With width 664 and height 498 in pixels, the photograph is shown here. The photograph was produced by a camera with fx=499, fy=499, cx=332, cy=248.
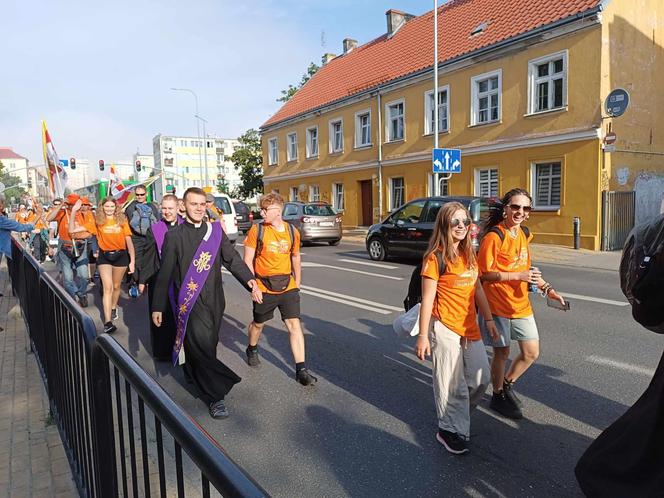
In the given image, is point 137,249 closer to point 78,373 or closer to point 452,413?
point 78,373

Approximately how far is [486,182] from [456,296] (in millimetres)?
16157

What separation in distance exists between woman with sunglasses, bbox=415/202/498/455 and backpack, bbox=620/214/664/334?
1.58 meters

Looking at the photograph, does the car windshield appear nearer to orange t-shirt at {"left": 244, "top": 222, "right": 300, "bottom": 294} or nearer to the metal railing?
orange t-shirt at {"left": 244, "top": 222, "right": 300, "bottom": 294}

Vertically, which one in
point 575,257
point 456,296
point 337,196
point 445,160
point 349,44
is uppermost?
point 349,44

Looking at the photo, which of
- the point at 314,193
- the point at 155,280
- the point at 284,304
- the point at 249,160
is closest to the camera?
the point at 284,304

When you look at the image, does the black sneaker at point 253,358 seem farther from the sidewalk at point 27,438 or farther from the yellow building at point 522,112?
the yellow building at point 522,112

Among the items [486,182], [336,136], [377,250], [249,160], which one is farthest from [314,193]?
[377,250]

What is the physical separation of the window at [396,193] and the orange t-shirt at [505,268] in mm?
19048

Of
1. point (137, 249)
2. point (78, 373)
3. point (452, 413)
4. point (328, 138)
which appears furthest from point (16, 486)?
point (328, 138)

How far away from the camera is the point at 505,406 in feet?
12.5

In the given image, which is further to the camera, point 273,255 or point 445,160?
point 445,160

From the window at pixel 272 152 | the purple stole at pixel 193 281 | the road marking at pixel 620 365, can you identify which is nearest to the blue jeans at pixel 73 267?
the purple stole at pixel 193 281

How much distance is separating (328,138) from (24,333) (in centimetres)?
2199

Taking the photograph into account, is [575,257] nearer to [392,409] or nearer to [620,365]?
[620,365]
